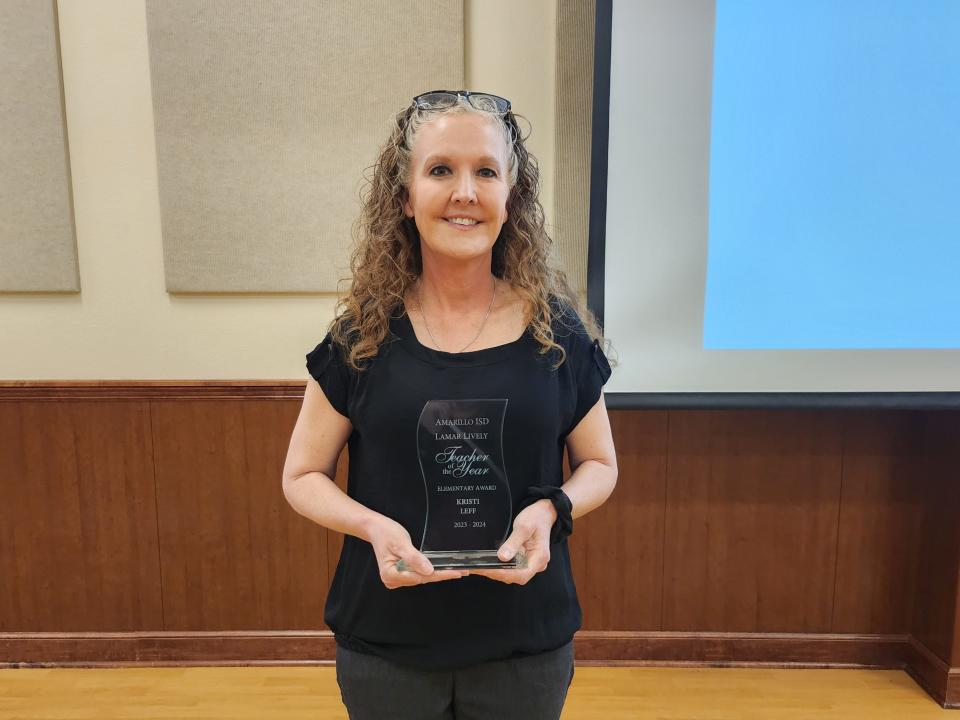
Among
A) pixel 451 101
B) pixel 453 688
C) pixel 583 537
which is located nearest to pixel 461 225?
pixel 451 101

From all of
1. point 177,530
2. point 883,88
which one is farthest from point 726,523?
point 177,530

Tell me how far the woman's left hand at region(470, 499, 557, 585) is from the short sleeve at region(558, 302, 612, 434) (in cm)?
17

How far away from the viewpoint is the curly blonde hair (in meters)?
0.92

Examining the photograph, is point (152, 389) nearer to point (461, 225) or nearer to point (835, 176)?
point (461, 225)

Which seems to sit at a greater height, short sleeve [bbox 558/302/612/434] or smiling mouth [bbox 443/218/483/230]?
smiling mouth [bbox 443/218/483/230]

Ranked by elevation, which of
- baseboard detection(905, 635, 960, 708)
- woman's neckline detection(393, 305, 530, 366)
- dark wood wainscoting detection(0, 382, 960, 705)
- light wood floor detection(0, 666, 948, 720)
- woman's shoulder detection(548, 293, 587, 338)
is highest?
woman's shoulder detection(548, 293, 587, 338)

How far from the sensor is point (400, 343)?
3.00 ft

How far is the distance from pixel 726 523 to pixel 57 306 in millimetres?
2282

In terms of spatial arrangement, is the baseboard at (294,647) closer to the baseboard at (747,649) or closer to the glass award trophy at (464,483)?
the baseboard at (747,649)

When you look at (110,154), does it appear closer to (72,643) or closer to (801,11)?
(72,643)

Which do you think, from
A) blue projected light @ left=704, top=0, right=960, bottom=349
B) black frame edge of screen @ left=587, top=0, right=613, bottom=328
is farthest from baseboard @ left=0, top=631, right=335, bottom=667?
blue projected light @ left=704, top=0, right=960, bottom=349

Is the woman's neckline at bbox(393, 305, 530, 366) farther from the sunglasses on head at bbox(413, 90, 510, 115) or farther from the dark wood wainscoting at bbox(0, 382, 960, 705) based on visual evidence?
the dark wood wainscoting at bbox(0, 382, 960, 705)

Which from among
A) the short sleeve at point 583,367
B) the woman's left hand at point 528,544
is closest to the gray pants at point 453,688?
the woman's left hand at point 528,544

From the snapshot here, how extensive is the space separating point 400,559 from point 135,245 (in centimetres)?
168
